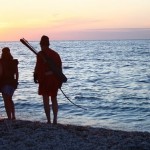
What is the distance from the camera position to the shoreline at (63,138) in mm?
7676

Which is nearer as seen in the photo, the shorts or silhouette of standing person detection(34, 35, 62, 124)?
silhouette of standing person detection(34, 35, 62, 124)

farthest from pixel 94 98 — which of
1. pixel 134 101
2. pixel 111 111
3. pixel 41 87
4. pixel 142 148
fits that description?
pixel 142 148

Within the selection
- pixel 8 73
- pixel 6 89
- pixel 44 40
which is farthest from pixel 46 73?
pixel 6 89

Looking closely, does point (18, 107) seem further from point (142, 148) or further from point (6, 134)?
point (142, 148)

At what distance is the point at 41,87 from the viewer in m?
9.41

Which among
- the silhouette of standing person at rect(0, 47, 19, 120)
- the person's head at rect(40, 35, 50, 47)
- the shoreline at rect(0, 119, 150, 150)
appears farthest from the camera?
the silhouette of standing person at rect(0, 47, 19, 120)

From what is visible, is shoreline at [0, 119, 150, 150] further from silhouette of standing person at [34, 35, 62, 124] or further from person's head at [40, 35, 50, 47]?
person's head at [40, 35, 50, 47]

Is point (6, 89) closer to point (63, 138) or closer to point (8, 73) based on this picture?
point (8, 73)

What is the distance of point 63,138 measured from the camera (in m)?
8.15

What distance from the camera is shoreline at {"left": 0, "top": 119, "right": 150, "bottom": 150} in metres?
7.68

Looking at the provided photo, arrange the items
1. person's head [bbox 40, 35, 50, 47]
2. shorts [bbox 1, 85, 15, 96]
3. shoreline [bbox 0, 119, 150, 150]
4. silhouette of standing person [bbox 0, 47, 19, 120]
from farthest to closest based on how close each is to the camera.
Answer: shorts [bbox 1, 85, 15, 96] → silhouette of standing person [bbox 0, 47, 19, 120] → person's head [bbox 40, 35, 50, 47] → shoreline [bbox 0, 119, 150, 150]

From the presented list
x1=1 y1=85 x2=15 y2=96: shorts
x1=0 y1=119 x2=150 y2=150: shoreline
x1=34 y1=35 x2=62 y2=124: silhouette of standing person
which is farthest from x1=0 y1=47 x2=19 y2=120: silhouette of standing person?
x1=0 y1=119 x2=150 y2=150: shoreline

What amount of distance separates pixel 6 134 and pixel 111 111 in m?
8.50

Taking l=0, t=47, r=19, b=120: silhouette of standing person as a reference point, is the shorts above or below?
below
